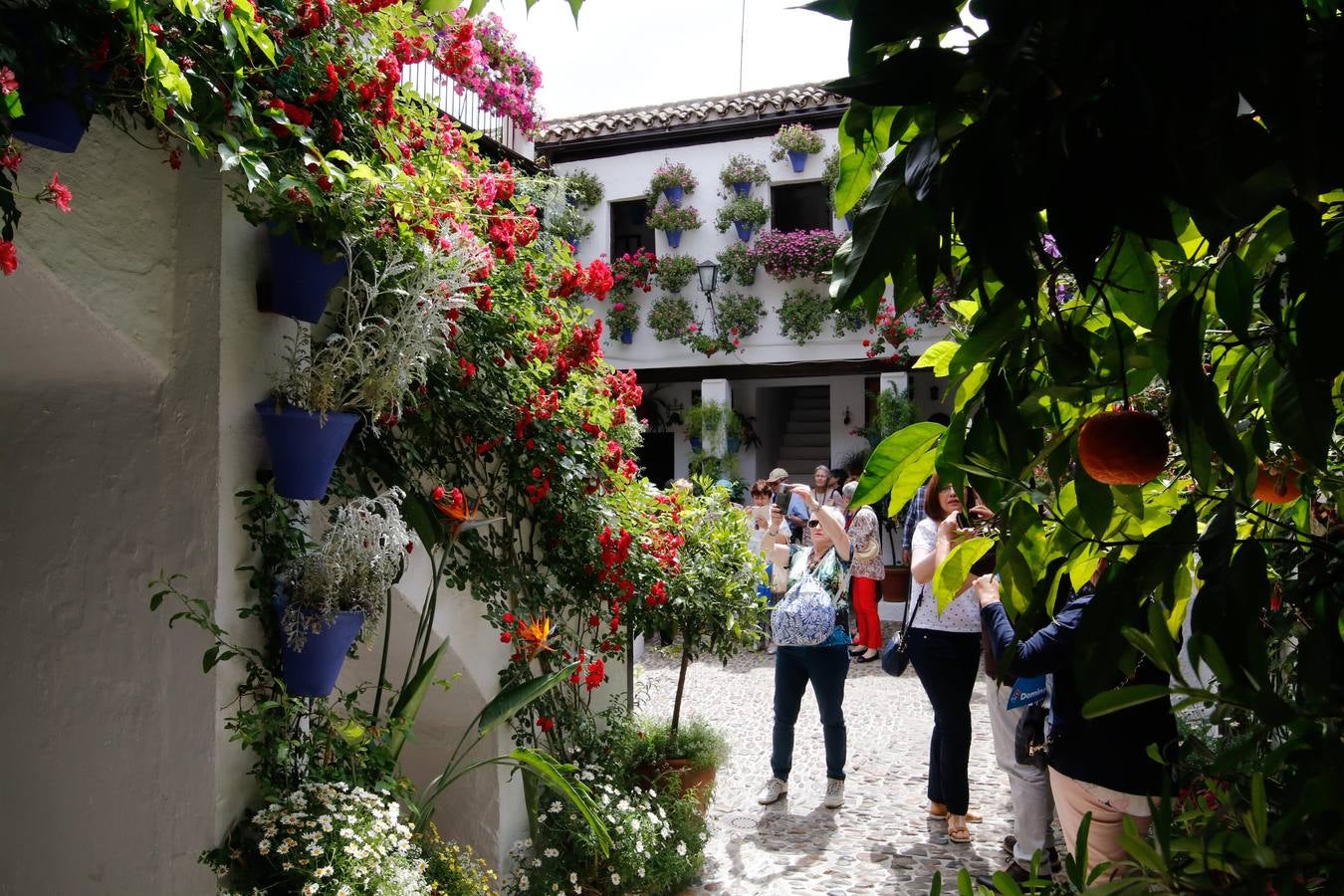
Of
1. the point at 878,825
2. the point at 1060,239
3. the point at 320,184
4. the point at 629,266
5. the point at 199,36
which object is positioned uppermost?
the point at 629,266

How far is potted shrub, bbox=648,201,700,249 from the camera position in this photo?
14305mm

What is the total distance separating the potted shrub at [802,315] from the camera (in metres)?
14.0

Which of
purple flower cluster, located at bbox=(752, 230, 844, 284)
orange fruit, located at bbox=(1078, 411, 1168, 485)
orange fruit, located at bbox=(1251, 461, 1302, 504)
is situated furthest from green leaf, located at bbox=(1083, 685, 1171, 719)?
purple flower cluster, located at bbox=(752, 230, 844, 284)

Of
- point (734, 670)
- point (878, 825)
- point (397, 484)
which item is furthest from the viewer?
point (734, 670)

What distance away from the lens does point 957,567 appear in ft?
4.10

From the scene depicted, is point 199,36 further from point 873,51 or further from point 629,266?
point 629,266

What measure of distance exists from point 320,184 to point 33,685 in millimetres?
1659

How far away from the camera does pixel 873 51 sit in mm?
793

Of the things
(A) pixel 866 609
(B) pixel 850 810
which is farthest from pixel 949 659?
(A) pixel 866 609

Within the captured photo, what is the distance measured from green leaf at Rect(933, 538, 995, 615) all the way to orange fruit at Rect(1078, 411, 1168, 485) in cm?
21

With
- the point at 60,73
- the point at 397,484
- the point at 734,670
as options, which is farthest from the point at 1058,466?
the point at 734,670

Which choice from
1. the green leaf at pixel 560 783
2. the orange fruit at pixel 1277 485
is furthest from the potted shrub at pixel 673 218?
the orange fruit at pixel 1277 485

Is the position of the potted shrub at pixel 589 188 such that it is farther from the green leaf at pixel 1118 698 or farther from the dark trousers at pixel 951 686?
the green leaf at pixel 1118 698

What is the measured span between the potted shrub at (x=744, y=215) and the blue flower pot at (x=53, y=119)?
12196 millimetres
